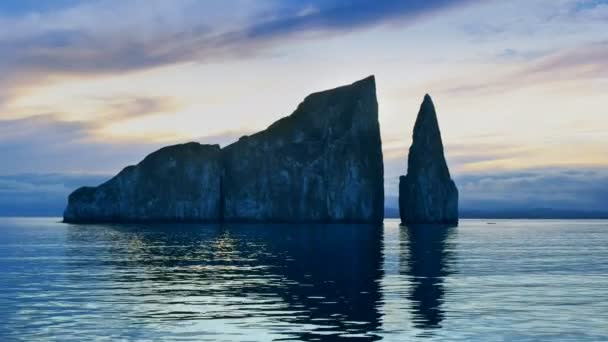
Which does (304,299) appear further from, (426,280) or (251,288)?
(426,280)

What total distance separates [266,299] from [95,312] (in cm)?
952

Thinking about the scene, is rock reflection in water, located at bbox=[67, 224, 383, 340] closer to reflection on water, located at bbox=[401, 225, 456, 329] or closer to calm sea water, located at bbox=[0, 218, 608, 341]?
calm sea water, located at bbox=[0, 218, 608, 341]

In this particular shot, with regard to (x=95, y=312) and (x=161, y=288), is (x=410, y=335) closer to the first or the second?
(x=95, y=312)

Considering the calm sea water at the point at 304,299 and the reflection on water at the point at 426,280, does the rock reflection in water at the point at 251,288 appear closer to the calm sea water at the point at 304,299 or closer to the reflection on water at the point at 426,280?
the calm sea water at the point at 304,299

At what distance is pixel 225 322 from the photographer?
33.9 metres

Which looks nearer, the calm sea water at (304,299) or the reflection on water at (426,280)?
the calm sea water at (304,299)

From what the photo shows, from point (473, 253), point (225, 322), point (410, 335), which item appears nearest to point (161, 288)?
point (225, 322)

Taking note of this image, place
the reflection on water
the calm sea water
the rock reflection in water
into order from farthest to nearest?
the reflection on water < the rock reflection in water < the calm sea water

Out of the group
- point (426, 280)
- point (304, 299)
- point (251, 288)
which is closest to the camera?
point (304, 299)

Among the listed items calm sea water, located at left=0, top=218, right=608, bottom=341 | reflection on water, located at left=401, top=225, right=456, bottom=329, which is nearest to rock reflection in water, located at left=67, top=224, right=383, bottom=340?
calm sea water, located at left=0, top=218, right=608, bottom=341

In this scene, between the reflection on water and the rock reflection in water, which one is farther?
the reflection on water

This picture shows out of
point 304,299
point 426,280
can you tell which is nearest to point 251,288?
point 304,299

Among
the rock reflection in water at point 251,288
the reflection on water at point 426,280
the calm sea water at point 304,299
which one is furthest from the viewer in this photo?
the reflection on water at point 426,280

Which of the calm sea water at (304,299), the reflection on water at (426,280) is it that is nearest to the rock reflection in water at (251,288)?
the calm sea water at (304,299)
